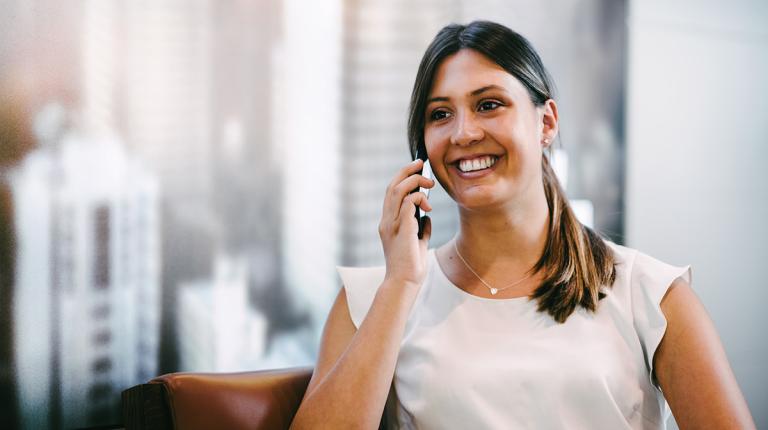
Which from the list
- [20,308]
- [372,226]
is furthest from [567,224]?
[20,308]

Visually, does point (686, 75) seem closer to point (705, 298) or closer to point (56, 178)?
point (705, 298)

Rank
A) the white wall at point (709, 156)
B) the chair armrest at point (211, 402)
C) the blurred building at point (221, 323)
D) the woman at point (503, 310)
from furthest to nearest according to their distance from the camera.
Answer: the white wall at point (709, 156), the blurred building at point (221, 323), the woman at point (503, 310), the chair armrest at point (211, 402)

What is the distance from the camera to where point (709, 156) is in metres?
2.46

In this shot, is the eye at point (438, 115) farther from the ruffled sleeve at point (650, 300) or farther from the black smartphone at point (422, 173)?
the ruffled sleeve at point (650, 300)

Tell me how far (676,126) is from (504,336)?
1431 millimetres

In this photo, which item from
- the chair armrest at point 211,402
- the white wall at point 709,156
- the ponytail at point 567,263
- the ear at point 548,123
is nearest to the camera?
the chair armrest at point 211,402

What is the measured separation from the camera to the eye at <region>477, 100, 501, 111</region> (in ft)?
4.71

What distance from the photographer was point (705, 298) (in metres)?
2.48

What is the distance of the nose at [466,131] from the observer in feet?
4.64

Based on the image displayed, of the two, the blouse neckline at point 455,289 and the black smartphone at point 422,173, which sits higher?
the black smartphone at point 422,173

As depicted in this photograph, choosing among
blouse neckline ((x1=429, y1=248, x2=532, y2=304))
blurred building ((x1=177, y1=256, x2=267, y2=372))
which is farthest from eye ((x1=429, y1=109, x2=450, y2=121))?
blurred building ((x1=177, y1=256, x2=267, y2=372))

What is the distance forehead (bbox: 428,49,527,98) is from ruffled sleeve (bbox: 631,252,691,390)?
19.7 inches

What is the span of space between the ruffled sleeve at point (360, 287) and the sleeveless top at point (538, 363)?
0.43ft

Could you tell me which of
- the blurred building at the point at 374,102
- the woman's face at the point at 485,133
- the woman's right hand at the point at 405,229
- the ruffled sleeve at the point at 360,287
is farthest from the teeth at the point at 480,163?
the blurred building at the point at 374,102
